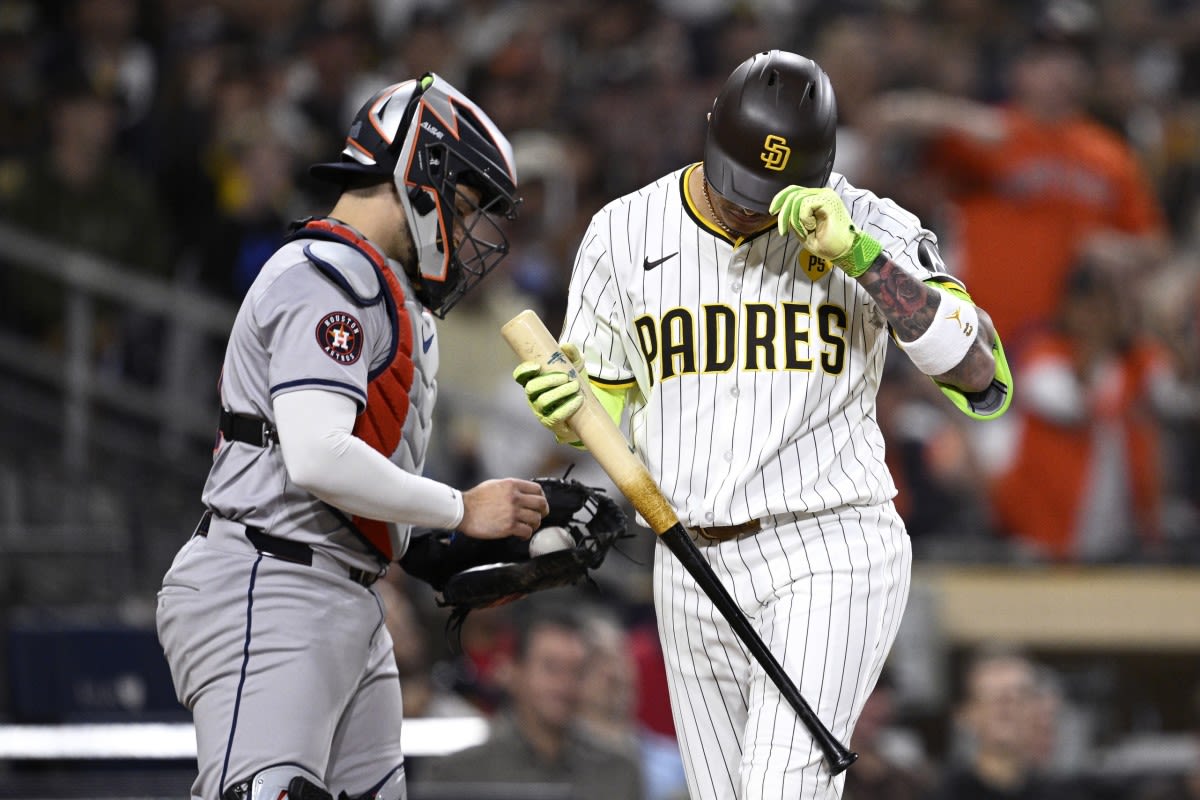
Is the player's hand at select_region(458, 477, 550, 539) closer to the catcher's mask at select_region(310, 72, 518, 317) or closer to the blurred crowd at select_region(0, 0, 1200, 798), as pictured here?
the catcher's mask at select_region(310, 72, 518, 317)

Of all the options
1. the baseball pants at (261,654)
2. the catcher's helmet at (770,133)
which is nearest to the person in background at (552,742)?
the baseball pants at (261,654)

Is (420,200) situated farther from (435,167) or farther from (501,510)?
(501,510)

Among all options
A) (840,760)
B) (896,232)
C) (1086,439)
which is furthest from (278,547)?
(1086,439)

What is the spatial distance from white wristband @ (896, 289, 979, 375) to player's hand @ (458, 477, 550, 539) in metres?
0.84

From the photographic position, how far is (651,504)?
11.8 feet

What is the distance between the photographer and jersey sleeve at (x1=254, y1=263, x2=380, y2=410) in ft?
11.4

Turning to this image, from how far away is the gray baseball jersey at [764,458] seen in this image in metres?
3.59

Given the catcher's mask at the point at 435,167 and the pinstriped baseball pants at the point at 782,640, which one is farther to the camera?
the catcher's mask at the point at 435,167

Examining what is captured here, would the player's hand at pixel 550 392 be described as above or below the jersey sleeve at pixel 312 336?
below

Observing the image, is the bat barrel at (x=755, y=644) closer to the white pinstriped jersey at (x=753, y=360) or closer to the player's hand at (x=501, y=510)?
the white pinstriped jersey at (x=753, y=360)

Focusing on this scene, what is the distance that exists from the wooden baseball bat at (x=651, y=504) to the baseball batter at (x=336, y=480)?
0.22 meters

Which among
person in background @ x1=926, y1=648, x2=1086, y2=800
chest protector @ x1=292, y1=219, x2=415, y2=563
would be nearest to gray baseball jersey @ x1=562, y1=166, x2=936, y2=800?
chest protector @ x1=292, y1=219, x2=415, y2=563

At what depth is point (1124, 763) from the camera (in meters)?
7.41

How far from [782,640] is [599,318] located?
0.81 m
